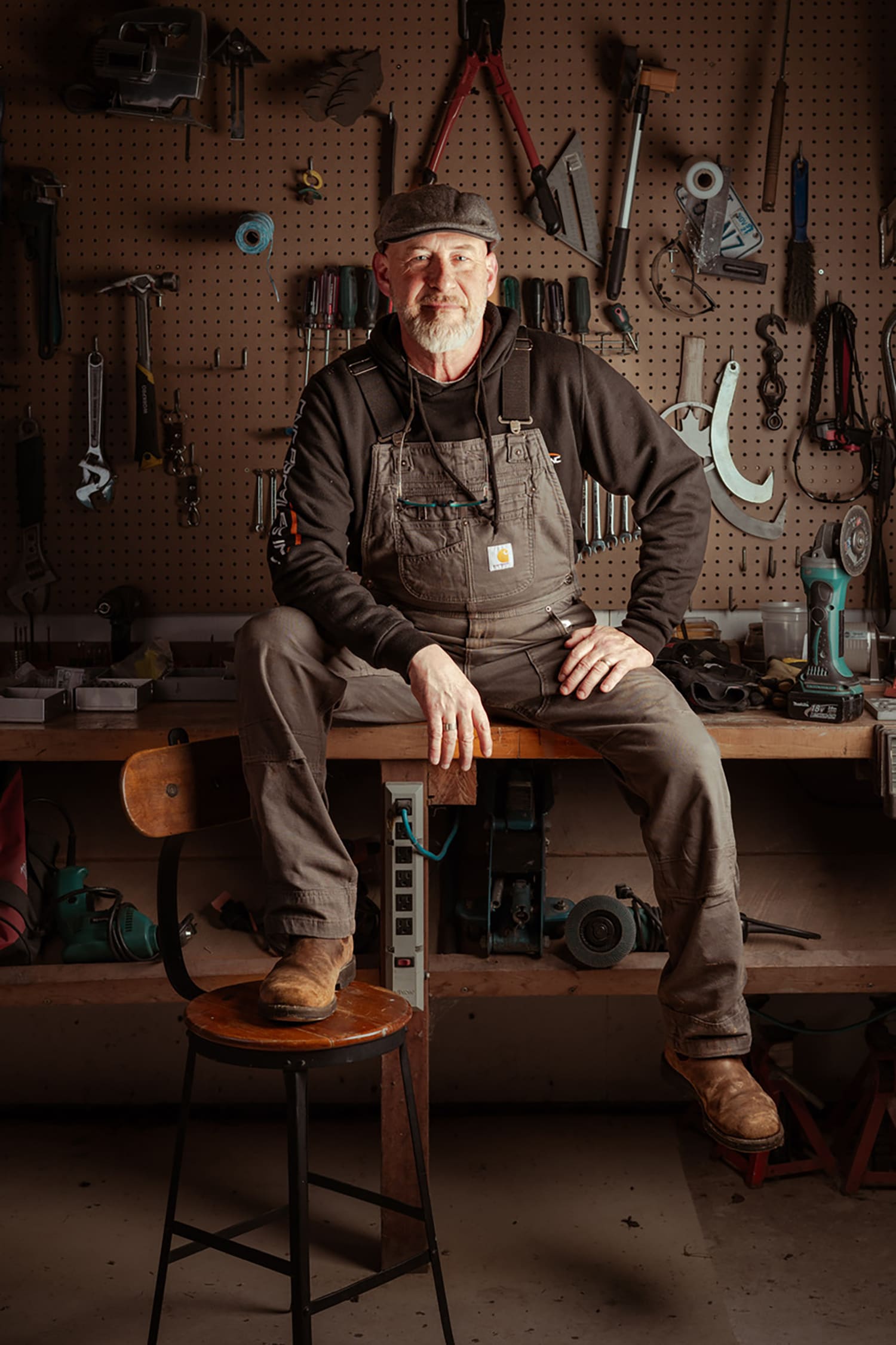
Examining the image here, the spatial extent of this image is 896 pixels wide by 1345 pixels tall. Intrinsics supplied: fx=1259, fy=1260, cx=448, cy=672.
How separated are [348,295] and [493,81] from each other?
23.3 inches

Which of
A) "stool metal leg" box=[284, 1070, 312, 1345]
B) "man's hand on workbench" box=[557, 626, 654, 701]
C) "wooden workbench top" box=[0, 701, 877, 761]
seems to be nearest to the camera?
"stool metal leg" box=[284, 1070, 312, 1345]

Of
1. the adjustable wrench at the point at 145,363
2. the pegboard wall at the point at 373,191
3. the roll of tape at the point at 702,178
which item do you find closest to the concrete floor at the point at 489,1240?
the pegboard wall at the point at 373,191

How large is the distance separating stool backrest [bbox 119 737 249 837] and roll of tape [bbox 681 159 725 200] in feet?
5.64

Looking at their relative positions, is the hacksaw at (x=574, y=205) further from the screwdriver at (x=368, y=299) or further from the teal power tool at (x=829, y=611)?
the teal power tool at (x=829, y=611)

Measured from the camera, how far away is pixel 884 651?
285 centimetres

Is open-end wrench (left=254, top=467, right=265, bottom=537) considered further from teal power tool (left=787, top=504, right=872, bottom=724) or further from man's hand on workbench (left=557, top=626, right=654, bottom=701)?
teal power tool (left=787, top=504, right=872, bottom=724)

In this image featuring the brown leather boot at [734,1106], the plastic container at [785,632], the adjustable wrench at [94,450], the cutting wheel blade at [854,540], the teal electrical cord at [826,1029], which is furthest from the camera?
the adjustable wrench at [94,450]

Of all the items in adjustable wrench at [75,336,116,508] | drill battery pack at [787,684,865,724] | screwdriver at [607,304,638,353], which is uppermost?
screwdriver at [607,304,638,353]

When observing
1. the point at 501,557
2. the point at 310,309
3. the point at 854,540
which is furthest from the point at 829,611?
the point at 310,309

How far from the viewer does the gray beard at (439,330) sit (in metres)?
2.28

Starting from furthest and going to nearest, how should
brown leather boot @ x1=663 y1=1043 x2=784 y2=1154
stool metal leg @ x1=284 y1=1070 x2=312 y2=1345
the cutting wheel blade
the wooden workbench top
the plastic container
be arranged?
the plastic container, the cutting wheel blade, the wooden workbench top, brown leather boot @ x1=663 y1=1043 x2=784 y2=1154, stool metal leg @ x1=284 y1=1070 x2=312 y2=1345

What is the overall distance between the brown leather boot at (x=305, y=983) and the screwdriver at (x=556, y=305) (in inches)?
62.1

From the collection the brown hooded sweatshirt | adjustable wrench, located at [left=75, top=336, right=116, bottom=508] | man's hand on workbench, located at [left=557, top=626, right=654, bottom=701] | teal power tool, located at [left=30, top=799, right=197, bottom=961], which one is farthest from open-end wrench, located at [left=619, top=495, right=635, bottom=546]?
teal power tool, located at [left=30, top=799, right=197, bottom=961]

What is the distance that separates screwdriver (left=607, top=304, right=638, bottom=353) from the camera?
2.91 metres
